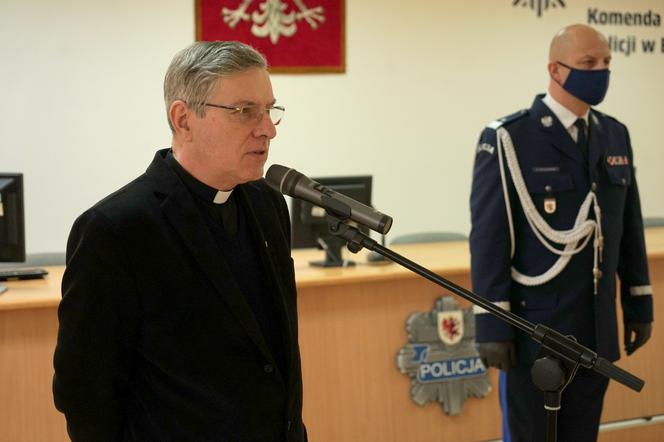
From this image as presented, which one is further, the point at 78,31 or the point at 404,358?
the point at 78,31

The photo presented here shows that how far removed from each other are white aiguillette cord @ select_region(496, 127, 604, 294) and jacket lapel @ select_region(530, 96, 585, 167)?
0.36 feet

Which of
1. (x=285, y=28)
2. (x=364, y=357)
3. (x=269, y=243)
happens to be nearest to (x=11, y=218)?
(x=364, y=357)

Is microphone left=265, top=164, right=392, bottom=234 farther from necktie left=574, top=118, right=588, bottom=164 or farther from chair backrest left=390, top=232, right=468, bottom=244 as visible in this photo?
chair backrest left=390, top=232, right=468, bottom=244

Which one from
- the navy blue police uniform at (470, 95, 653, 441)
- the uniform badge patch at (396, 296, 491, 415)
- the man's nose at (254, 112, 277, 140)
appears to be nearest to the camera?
the man's nose at (254, 112, 277, 140)

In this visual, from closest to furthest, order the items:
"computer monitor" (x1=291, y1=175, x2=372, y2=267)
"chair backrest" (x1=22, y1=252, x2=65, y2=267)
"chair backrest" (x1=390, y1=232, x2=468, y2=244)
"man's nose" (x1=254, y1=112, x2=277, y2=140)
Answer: "man's nose" (x1=254, y1=112, x2=277, y2=140), "computer monitor" (x1=291, y1=175, x2=372, y2=267), "chair backrest" (x1=22, y1=252, x2=65, y2=267), "chair backrest" (x1=390, y1=232, x2=468, y2=244)

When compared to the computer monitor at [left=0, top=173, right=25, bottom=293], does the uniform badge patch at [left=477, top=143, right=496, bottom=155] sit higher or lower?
higher

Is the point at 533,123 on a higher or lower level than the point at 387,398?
higher

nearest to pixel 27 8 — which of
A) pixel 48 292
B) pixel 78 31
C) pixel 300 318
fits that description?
pixel 78 31

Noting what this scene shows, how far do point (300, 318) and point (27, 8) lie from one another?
9.94ft

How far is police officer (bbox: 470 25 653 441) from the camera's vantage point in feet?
Result: 8.72

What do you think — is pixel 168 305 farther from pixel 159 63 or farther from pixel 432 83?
pixel 432 83

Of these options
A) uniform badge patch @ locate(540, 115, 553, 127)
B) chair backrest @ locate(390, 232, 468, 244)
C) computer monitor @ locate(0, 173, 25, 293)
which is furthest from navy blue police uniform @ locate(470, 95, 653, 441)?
chair backrest @ locate(390, 232, 468, 244)

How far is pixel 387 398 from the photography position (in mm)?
3816

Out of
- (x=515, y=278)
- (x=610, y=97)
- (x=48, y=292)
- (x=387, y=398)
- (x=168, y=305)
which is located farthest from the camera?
(x=610, y=97)
